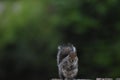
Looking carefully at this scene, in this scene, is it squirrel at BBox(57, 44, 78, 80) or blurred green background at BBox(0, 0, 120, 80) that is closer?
squirrel at BBox(57, 44, 78, 80)

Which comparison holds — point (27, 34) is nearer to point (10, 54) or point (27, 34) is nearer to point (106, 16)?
point (10, 54)

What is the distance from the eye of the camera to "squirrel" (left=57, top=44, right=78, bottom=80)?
4.38m

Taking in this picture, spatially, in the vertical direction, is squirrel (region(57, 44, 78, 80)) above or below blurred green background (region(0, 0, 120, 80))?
below

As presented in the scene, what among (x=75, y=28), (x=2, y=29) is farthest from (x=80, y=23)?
(x=2, y=29)

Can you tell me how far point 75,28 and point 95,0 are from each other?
45 centimetres

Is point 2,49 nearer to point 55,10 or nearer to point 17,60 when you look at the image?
point 17,60

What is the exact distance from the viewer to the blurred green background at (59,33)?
25.1ft

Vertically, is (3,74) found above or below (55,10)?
below

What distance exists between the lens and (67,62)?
14.4ft

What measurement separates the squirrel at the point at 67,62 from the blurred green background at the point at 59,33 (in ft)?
9.74

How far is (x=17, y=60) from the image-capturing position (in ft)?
26.9

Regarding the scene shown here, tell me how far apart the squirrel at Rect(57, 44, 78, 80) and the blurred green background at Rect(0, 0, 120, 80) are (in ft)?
9.74

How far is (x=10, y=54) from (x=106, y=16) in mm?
1209

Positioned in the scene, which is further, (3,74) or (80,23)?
(3,74)
